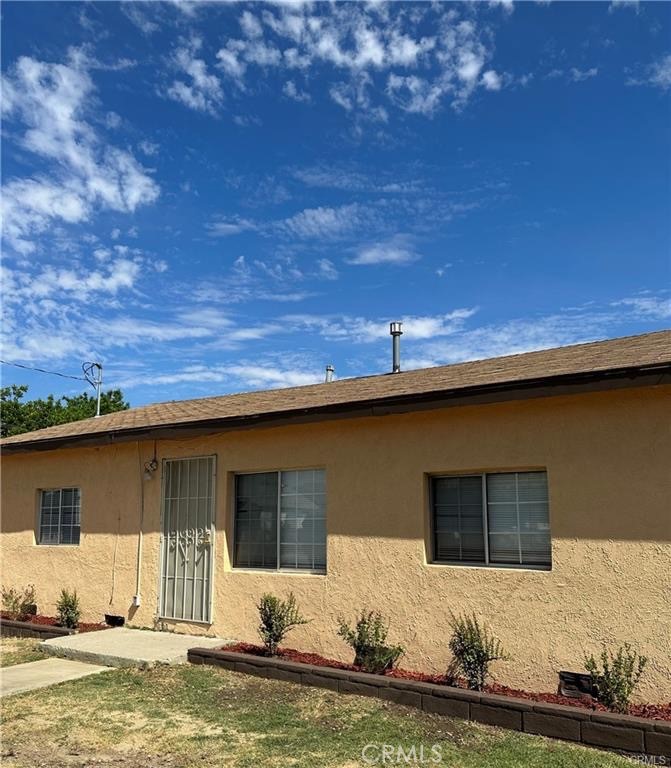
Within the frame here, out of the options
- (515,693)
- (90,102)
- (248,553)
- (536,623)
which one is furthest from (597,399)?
(90,102)

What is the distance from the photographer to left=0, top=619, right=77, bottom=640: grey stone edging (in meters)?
9.72

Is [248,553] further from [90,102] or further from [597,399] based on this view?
[90,102]

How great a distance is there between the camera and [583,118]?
969cm

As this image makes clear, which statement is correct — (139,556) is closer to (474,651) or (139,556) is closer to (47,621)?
(47,621)

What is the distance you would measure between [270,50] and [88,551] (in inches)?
333

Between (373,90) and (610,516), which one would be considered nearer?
(610,516)

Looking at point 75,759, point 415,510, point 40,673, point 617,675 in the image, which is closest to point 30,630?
point 40,673

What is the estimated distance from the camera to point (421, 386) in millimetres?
7789

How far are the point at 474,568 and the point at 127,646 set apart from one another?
4.65m

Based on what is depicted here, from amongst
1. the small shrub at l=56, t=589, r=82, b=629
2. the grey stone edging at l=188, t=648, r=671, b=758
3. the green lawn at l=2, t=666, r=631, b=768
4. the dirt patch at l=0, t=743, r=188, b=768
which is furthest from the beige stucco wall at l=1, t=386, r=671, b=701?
the dirt patch at l=0, t=743, r=188, b=768

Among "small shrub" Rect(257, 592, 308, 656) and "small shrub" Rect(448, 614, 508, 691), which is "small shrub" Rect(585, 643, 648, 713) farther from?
"small shrub" Rect(257, 592, 308, 656)

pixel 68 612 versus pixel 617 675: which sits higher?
pixel 617 675

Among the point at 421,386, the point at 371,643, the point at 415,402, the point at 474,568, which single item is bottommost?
the point at 371,643

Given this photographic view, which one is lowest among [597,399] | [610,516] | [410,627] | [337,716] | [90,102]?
[337,716]
